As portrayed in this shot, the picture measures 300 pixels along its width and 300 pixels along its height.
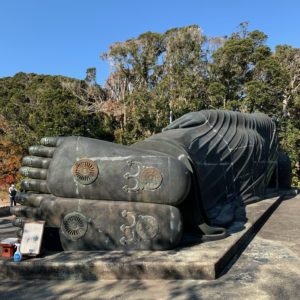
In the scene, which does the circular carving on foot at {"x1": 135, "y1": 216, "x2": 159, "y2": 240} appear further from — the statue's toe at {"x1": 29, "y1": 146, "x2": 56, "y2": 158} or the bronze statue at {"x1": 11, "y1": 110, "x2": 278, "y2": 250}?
the statue's toe at {"x1": 29, "y1": 146, "x2": 56, "y2": 158}

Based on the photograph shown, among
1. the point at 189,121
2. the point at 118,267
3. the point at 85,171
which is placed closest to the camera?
the point at 118,267

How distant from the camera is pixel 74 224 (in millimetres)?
4738

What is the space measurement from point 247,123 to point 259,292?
5.17 metres

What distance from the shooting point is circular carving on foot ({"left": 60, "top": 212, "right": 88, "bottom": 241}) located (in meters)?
4.73

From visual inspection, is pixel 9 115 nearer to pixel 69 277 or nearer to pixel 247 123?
pixel 247 123

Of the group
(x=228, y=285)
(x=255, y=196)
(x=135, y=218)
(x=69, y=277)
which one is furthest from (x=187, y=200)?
(x=255, y=196)

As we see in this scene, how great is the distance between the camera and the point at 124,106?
23.0 meters

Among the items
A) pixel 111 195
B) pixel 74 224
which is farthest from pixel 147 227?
pixel 74 224

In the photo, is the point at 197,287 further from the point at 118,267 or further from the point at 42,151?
the point at 42,151

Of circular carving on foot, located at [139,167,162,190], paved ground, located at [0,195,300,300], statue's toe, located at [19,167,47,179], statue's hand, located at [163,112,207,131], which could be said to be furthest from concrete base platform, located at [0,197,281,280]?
statue's hand, located at [163,112,207,131]

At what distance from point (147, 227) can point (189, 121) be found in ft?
8.97

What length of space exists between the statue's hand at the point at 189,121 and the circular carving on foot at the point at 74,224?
2.65 meters

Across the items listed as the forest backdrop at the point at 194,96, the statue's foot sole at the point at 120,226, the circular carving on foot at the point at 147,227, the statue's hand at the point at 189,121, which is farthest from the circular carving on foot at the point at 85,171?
the forest backdrop at the point at 194,96

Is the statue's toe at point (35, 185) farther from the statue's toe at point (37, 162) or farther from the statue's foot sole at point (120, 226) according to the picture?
the statue's foot sole at point (120, 226)
